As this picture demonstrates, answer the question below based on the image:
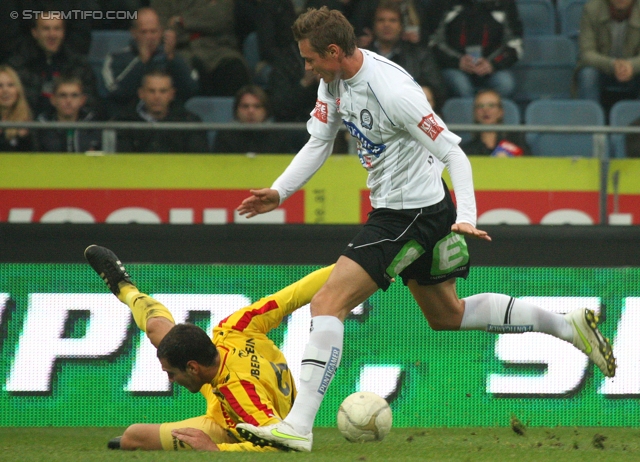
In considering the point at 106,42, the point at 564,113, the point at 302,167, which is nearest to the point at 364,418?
the point at 302,167

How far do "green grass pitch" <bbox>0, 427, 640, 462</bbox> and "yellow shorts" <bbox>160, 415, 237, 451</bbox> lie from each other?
0.17m

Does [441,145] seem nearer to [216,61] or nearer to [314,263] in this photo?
[314,263]

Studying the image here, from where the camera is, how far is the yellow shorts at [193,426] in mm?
4379

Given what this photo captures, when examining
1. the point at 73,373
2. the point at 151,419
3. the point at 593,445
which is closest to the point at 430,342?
the point at 593,445

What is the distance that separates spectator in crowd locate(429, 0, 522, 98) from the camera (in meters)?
8.58

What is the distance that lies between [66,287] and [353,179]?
2061 mm

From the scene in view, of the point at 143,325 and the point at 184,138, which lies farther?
the point at 184,138

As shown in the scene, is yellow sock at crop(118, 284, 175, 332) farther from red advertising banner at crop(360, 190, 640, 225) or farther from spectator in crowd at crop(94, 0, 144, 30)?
spectator in crowd at crop(94, 0, 144, 30)

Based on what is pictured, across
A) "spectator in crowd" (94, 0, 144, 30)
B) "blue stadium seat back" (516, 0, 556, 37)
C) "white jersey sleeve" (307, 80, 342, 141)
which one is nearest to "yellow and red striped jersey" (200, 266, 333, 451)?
"white jersey sleeve" (307, 80, 342, 141)

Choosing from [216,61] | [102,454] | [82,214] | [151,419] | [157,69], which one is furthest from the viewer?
[216,61]

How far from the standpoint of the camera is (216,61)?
328 inches

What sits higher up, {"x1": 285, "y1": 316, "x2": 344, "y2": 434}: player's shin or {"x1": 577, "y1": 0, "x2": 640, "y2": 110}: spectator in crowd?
{"x1": 577, "y1": 0, "x2": 640, "y2": 110}: spectator in crowd

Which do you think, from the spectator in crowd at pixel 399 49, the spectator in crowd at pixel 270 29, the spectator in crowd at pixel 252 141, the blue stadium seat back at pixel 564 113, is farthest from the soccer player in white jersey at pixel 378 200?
the spectator in crowd at pixel 270 29

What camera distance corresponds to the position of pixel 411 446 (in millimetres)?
4652
